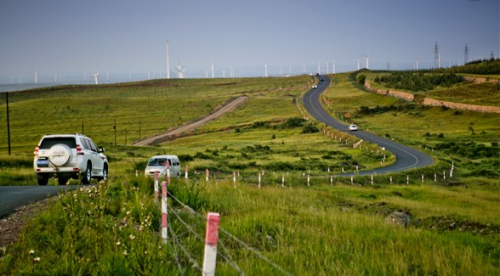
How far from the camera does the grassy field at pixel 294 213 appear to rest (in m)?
8.64

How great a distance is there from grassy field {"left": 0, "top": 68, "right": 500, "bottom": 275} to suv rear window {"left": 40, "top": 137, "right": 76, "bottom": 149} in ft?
10.3

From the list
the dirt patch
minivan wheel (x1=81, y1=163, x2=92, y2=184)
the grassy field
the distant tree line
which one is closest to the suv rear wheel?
minivan wheel (x1=81, y1=163, x2=92, y2=184)

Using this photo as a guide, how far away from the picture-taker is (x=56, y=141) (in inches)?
888

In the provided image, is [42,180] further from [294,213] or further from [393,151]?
[393,151]

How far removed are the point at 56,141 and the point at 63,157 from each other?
1198 mm

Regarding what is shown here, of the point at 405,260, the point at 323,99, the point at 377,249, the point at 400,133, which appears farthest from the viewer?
the point at 323,99

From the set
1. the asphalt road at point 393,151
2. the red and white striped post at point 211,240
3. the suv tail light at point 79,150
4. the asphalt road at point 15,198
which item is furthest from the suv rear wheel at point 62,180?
the asphalt road at point 393,151

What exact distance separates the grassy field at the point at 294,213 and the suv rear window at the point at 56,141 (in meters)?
3.15

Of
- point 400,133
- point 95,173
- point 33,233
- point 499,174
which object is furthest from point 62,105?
point 33,233

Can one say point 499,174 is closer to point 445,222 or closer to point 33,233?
point 445,222

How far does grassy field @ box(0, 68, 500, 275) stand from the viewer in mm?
8641

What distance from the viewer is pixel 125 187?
53.9 feet

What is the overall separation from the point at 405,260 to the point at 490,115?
3944 inches

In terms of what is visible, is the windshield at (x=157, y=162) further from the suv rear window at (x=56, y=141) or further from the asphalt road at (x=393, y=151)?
the asphalt road at (x=393, y=151)
